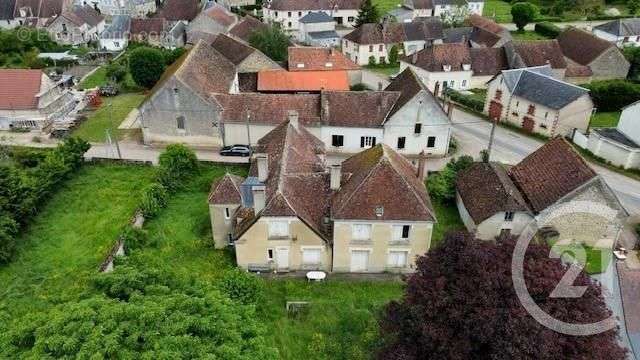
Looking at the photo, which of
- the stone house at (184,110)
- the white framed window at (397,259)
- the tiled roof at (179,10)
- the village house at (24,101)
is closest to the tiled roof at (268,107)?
the stone house at (184,110)

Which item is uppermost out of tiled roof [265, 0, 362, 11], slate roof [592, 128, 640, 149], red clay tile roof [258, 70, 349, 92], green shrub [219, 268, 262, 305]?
tiled roof [265, 0, 362, 11]

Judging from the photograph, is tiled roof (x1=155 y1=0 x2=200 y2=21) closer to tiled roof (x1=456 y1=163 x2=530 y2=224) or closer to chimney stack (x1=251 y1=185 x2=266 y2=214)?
tiled roof (x1=456 y1=163 x2=530 y2=224)

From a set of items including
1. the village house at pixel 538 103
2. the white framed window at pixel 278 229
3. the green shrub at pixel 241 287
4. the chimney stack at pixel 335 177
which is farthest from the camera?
the village house at pixel 538 103

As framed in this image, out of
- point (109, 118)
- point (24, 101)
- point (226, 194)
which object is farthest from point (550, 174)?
point (24, 101)

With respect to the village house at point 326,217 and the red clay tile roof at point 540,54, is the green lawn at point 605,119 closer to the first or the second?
the red clay tile roof at point 540,54

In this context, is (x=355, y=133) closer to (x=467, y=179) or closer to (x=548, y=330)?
(x=467, y=179)

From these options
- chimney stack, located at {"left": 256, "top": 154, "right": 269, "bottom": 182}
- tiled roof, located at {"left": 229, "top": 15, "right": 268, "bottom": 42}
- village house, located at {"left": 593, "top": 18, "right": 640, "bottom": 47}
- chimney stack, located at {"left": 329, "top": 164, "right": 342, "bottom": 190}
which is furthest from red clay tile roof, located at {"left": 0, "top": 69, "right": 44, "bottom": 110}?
village house, located at {"left": 593, "top": 18, "right": 640, "bottom": 47}
